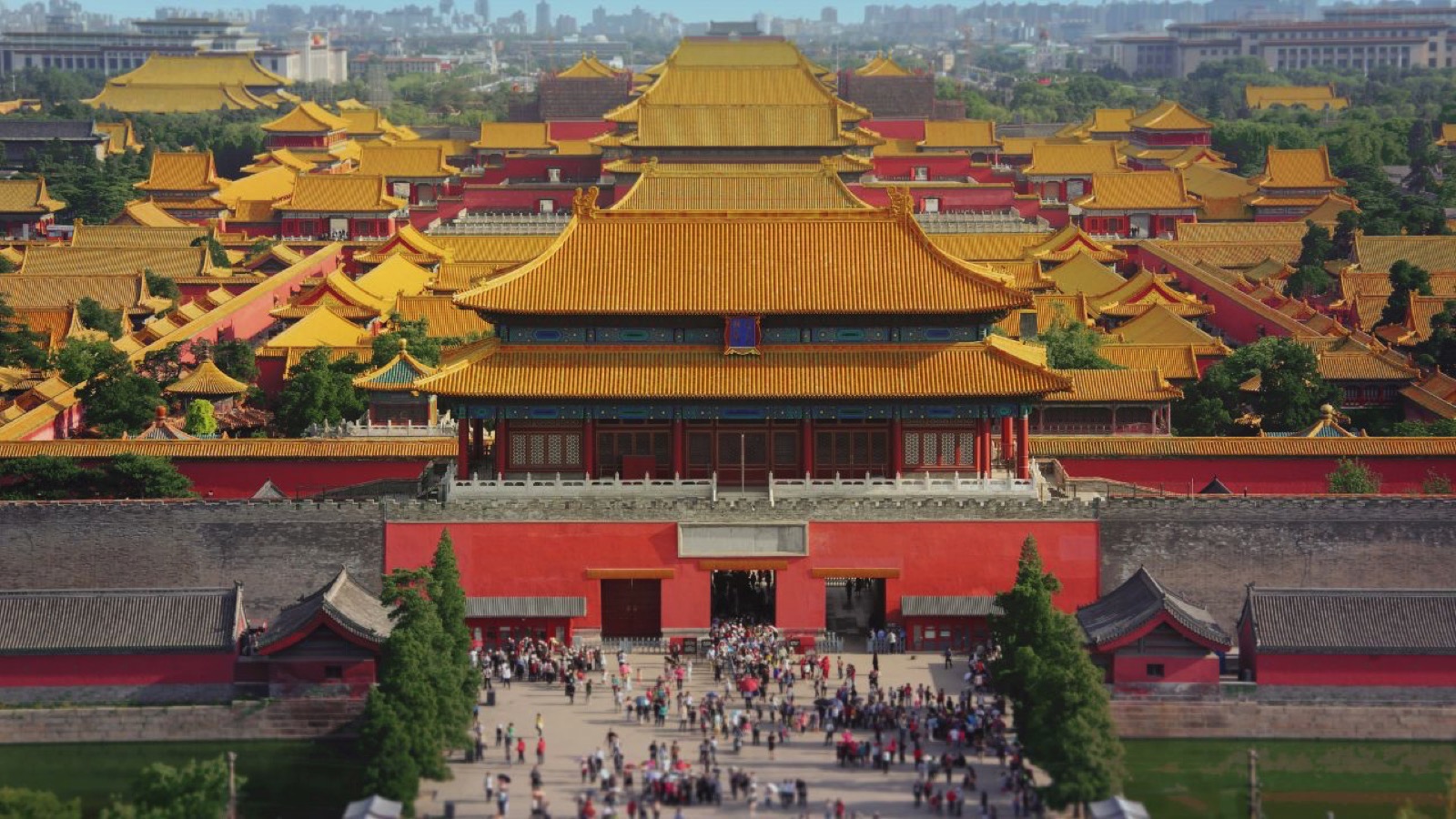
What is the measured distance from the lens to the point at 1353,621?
4350cm

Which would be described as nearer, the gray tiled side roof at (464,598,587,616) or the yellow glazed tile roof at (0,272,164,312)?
the gray tiled side roof at (464,598,587,616)

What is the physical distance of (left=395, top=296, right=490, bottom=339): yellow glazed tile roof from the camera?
6925 cm

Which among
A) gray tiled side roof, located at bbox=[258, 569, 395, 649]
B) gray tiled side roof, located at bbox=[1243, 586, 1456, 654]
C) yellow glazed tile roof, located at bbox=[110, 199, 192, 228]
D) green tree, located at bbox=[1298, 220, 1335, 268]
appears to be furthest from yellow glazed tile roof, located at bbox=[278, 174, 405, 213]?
gray tiled side roof, located at bbox=[1243, 586, 1456, 654]

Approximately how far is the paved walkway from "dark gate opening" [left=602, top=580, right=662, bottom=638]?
2208 mm

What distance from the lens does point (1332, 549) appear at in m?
47.1

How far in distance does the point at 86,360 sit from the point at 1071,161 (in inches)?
2112

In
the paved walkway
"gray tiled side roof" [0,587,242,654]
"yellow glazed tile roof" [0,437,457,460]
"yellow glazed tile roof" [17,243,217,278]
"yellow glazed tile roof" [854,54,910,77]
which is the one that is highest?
"yellow glazed tile roof" [854,54,910,77]

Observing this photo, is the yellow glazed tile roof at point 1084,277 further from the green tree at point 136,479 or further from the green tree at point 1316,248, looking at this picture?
the green tree at point 136,479

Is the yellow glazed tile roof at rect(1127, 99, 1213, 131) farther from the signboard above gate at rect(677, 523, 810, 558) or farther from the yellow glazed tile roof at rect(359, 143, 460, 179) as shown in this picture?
the signboard above gate at rect(677, 523, 810, 558)

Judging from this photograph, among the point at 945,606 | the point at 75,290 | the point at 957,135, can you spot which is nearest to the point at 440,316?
the point at 75,290

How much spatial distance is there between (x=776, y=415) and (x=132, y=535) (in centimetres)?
1214

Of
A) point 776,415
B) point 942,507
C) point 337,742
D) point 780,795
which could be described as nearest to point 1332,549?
point 942,507

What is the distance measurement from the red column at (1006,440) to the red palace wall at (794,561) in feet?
9.85

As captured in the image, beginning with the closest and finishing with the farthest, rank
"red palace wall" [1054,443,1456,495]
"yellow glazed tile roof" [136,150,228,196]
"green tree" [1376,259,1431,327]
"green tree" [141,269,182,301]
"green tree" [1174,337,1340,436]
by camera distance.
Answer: "red palace wall" [1054,443,1456,495] → "green tree" [1174,337,1340,436] → "green tree" [1376,259,1431,327] → "green tree" [141,269,182,301] → "yellow glazed tile roof" [136,150,228,196]
